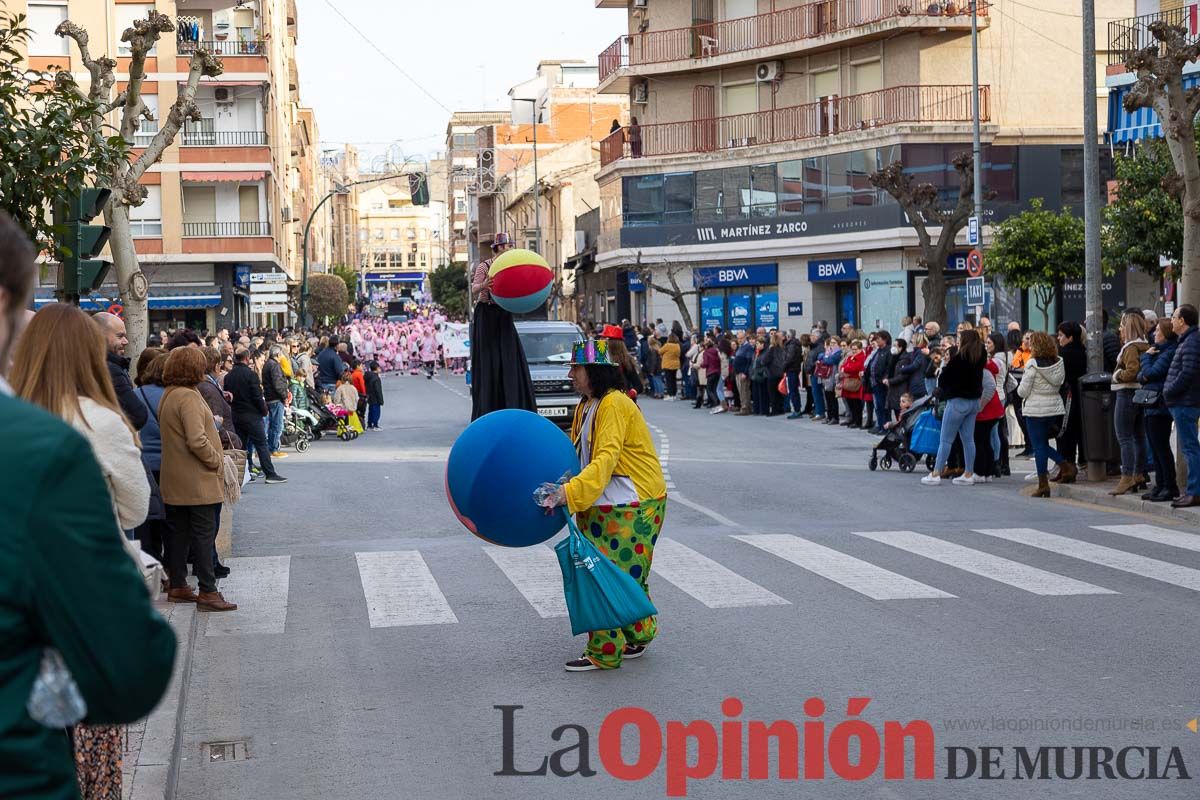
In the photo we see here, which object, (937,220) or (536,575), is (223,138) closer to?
(937,220)

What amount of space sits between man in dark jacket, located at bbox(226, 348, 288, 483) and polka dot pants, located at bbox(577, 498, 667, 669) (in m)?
10.6

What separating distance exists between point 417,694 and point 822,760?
2.30 metres

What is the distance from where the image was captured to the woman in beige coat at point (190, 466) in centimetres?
959

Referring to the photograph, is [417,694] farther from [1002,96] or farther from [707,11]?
[707,11]

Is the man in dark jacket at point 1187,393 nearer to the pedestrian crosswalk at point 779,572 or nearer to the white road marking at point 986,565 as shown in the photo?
the pedestrian crosswalk at point 779,572

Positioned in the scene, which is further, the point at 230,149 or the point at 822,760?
the point at 230,149

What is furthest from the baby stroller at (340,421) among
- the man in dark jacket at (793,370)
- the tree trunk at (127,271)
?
the man in dark jacket at (793,370)

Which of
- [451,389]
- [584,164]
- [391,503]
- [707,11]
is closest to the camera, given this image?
[391,503]

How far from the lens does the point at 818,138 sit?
45.6 metres

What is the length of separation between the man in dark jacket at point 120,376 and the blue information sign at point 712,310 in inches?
1639

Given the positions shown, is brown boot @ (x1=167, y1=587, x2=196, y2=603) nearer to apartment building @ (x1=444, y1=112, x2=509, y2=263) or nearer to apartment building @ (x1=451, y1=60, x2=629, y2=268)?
apartment building @ (x1=451, y1=60, x2=629, y2=268)

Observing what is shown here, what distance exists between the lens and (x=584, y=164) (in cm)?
7825

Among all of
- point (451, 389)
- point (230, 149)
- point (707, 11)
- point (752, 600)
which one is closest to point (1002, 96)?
point (707, 11)

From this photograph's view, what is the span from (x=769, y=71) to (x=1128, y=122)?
21.1 meters
